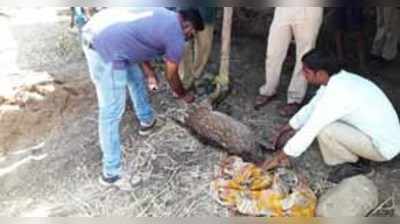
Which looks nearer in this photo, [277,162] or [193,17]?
[193,17]

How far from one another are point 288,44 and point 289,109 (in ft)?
0.46

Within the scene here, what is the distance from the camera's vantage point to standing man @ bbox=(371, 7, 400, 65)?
75.4 inches

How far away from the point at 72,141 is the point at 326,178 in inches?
21.9

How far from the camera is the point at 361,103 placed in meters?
1.91

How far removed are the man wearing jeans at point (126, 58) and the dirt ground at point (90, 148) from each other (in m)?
0.02

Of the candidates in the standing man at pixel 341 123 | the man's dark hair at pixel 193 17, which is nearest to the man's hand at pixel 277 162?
the standing man at pixel 341 123

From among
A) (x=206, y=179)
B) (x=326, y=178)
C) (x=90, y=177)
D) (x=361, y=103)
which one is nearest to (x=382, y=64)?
(x=361, y=103)

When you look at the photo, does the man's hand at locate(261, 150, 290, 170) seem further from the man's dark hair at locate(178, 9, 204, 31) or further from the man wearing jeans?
the man's dark hair at locate(178, 9, 204, 31)

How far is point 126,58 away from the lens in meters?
1.90

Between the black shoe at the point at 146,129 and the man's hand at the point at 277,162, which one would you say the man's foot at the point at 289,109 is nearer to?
the man's hand at the point at 277,162

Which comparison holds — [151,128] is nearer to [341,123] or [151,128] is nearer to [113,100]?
[113,100]

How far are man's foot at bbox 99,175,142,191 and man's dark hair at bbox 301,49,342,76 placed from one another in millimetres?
442

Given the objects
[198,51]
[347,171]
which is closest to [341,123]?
[347,171]

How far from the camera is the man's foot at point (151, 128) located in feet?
6.50
